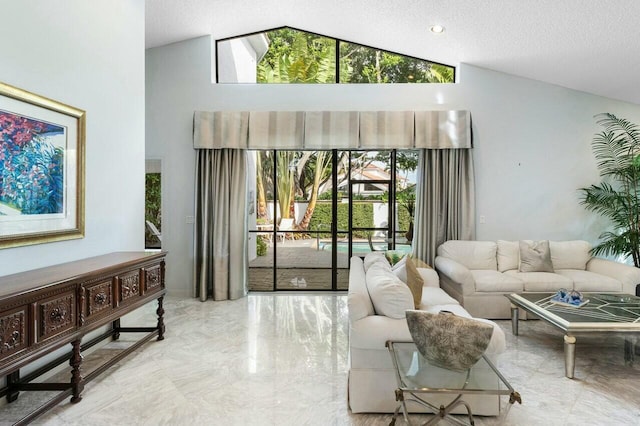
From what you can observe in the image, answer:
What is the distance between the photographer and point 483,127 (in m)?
5.27

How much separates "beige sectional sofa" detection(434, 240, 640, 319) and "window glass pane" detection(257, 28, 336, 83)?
3.13 m

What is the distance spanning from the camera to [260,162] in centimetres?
549

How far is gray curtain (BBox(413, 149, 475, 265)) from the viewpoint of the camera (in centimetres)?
518

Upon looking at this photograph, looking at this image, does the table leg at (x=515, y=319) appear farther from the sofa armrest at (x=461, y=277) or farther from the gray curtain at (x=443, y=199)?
the gray curtain at (x=443, y=199)

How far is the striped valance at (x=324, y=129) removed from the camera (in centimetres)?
515

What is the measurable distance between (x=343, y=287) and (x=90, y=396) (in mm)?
3520

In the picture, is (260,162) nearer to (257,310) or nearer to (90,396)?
(257,310)

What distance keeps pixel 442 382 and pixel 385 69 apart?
4656 mm

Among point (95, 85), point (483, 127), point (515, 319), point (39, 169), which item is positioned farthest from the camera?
point (483, 127)

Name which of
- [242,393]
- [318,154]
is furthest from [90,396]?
[318,154]

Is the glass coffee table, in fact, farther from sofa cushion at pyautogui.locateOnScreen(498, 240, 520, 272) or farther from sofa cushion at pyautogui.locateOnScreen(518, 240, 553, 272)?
sofa cushion at pyautogui.locateOnScreen(498, 240, 520, 272)

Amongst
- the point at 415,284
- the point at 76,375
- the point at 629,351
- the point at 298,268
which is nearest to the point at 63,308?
the point at 76,375

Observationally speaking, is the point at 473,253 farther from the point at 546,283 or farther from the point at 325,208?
the point at 325,208

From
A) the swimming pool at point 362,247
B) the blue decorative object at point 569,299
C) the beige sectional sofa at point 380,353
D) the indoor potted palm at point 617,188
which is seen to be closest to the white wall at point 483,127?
the indoor potted palm at point 617,188
